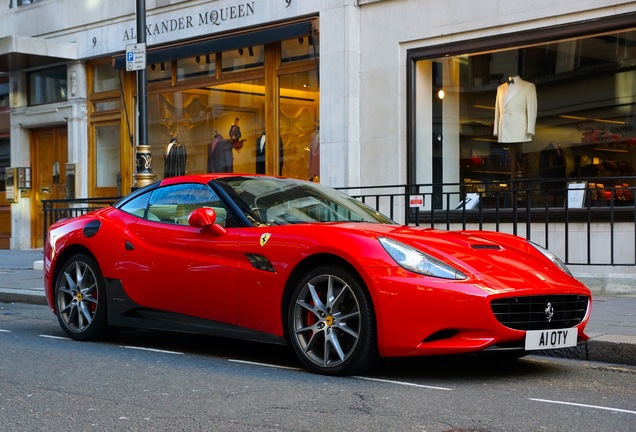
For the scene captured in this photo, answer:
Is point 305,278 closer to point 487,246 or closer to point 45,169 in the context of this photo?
point 487,246

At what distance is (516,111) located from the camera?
14.4m

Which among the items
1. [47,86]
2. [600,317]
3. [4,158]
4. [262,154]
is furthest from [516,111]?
[4,158]

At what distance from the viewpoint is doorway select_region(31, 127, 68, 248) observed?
71.4 feet

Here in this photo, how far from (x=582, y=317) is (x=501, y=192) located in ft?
20.6

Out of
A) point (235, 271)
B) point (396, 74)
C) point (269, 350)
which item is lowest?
point (269, 350)

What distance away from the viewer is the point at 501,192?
12.9m

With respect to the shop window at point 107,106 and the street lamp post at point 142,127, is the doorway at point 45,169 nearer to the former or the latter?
the shop window at point 107,106

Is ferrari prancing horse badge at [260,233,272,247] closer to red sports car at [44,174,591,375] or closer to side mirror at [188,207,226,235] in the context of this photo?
red sports car at [44,174,591,375]

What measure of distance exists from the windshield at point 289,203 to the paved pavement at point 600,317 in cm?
193

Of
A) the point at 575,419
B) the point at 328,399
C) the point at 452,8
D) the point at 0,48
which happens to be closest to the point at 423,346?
the point at 328,399

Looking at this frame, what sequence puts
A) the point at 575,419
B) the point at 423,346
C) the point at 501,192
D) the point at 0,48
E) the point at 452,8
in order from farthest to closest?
the point at 0,48 < the point at 452,8 < the point at 501,192 < the point at 423,346 < the point at 575,419

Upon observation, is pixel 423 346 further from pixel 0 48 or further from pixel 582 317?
pixel 0 48

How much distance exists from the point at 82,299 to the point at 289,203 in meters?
2.21

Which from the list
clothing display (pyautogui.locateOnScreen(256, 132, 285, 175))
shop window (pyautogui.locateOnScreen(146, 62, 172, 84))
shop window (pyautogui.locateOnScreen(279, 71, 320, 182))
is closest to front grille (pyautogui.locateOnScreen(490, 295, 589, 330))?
shop window (pyautogui.locateOnScreen(279, 71, 320, 182))
